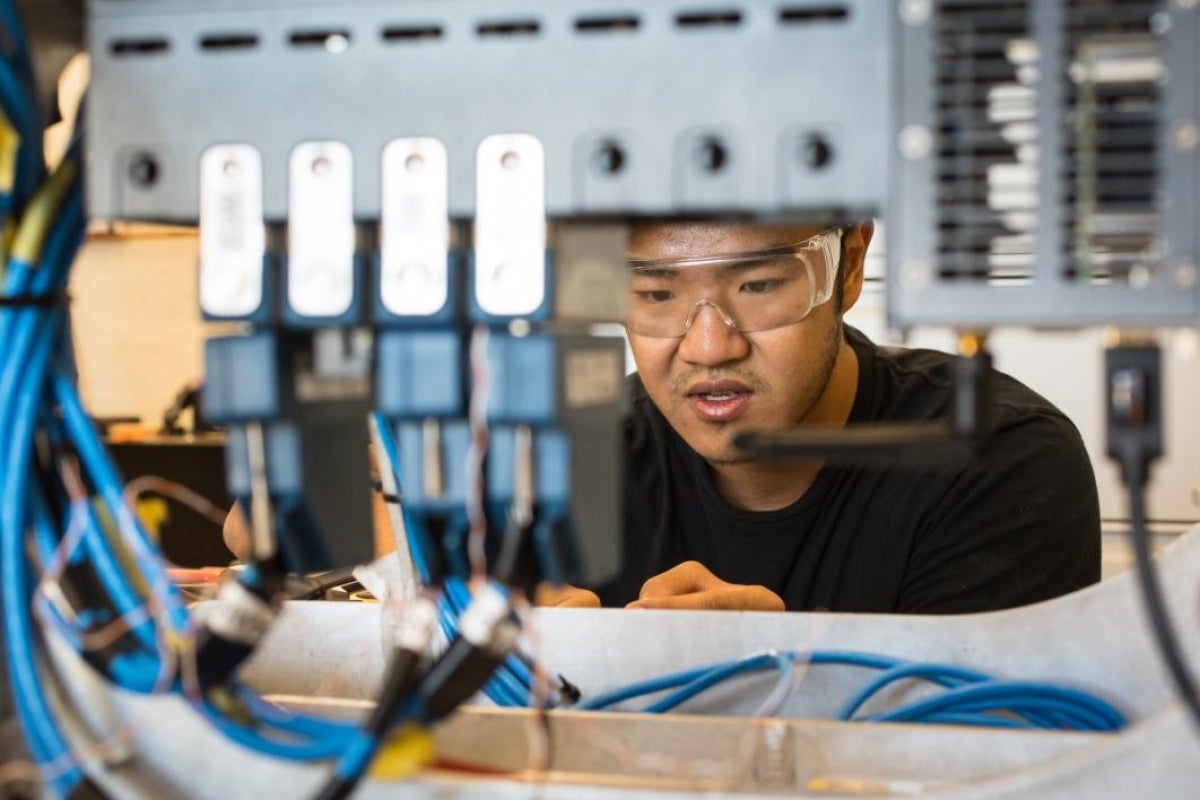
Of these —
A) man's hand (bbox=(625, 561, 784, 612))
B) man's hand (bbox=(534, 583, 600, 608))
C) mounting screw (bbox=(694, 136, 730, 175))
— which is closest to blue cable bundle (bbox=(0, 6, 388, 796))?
mounting screw (bbox=(694, 136, 730, 175))

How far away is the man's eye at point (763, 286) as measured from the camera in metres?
1.51

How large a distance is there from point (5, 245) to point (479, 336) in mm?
251

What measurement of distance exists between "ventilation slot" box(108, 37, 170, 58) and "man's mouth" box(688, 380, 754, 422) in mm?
1111

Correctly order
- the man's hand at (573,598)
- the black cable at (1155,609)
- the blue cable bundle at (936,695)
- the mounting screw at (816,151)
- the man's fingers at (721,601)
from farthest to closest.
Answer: the man's hand at (573,598)
the man's fingers at (721,601)
the blue cable bundle at (936,695)
the mounting screw at (816,151)
the black cable at (1155,609)

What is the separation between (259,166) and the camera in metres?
0.60

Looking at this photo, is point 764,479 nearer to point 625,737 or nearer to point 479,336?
point 625,737

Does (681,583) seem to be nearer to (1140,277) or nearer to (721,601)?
(721,601)

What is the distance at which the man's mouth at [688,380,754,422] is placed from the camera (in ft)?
5.38

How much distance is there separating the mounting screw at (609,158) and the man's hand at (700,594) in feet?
2.04

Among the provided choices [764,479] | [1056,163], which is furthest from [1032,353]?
[1056,163]

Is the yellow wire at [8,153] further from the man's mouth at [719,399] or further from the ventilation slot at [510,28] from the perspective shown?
the man's mouth at [719,399]

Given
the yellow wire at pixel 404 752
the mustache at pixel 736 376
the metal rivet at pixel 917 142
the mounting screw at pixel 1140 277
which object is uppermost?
the metal rivet at pixel 917 142

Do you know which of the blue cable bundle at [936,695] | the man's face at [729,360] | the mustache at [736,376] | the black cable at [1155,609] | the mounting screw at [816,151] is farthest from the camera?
the mustache at [736,376]

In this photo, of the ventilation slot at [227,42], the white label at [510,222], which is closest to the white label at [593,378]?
the white label at [510,222]
